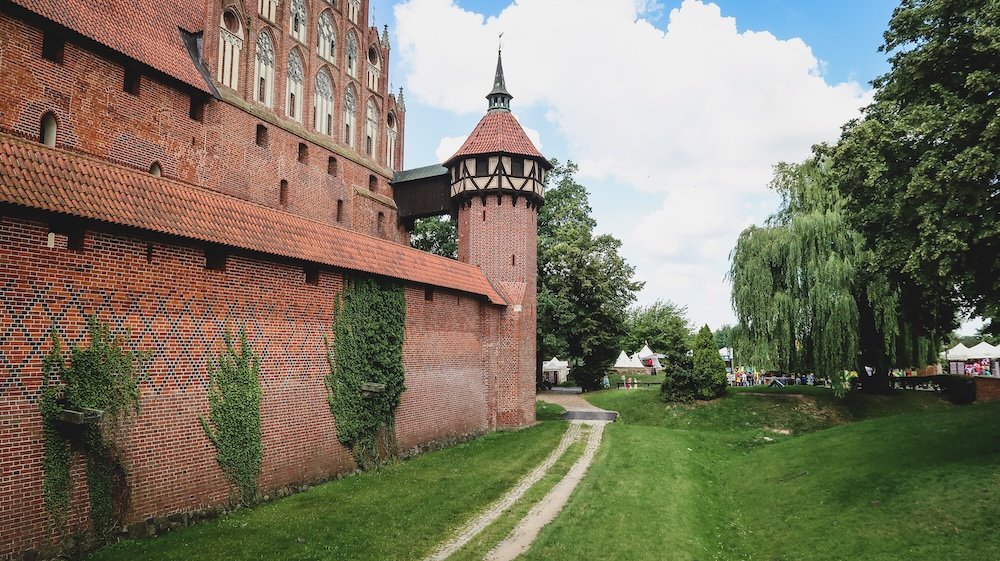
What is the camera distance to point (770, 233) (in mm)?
21578

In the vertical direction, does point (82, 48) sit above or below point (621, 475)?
above

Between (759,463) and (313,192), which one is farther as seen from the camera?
(313,192)

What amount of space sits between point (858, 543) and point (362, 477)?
883 centimetres

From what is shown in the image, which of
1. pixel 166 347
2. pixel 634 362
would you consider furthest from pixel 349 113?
pixel 634 362

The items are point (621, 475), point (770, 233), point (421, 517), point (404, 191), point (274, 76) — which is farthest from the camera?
point (404, 191)

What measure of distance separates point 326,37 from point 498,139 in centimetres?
662

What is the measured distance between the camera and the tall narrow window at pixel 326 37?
20125 mm

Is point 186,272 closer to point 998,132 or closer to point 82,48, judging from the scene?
point 82,48

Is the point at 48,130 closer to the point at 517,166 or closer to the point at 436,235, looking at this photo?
the point at 517,166

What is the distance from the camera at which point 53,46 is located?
40.0ft

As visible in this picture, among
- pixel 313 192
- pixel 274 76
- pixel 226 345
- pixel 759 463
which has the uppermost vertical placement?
pixel 274 76

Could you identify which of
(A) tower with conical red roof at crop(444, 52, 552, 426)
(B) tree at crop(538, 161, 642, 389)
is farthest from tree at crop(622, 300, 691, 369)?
(A) tower with conical red roof at crop(444, 52, 552, 426)

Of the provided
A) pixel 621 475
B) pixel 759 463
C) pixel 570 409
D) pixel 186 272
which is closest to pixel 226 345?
pixel 186 272

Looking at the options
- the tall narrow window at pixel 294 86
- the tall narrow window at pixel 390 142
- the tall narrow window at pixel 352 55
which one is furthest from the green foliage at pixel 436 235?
the tall narrow window at pixel 294 86
